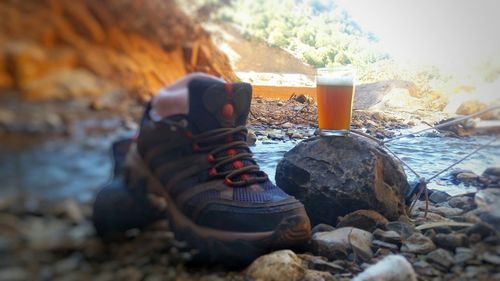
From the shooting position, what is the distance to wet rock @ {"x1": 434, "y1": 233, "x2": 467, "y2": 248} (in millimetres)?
958

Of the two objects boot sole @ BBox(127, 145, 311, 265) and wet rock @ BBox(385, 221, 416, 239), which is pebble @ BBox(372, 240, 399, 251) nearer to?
wet rock @ BBox(385, 221, 416, 239)

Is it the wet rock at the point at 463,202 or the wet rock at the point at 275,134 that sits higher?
the wet rock at the point at 275,134

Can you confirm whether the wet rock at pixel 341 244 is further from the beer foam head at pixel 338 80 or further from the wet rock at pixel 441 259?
the beer foam head at pixel 338 80

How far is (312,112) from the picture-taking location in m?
1.43

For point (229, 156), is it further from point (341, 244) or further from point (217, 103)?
point (341, 244)

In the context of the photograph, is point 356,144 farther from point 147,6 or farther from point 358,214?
point 147,6

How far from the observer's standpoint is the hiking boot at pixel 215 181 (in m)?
0.75

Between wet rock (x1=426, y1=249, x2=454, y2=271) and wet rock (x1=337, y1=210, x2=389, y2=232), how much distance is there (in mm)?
228

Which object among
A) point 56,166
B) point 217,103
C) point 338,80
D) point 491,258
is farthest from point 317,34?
point 56,166

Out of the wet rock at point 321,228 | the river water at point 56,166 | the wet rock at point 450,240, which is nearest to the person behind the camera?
the river water at point 56,166

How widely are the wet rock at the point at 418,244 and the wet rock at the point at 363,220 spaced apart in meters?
0.12

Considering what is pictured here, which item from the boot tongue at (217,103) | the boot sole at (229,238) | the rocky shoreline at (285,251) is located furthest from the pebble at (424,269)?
the boot tongue at (217,103)

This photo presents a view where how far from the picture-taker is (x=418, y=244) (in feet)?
3.44

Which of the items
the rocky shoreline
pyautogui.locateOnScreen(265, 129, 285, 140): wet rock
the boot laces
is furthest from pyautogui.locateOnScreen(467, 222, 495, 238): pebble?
pyautogui.locateOnScreen(265, 129, 285, 140): wet rock
